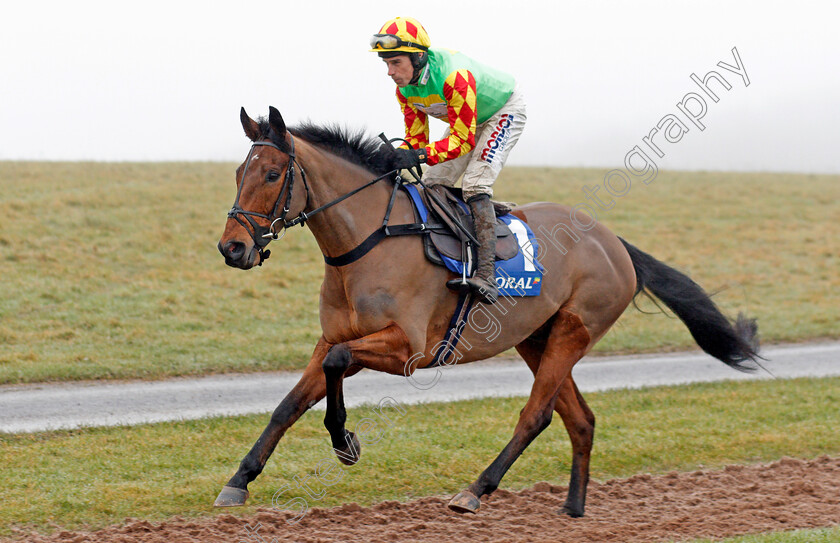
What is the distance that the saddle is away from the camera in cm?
557

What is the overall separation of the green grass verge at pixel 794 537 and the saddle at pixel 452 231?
2189mm

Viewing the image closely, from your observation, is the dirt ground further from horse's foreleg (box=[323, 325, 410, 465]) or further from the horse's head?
the horse's head

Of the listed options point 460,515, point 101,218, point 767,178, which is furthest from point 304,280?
point 767,178

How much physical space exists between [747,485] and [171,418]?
16.7 ft

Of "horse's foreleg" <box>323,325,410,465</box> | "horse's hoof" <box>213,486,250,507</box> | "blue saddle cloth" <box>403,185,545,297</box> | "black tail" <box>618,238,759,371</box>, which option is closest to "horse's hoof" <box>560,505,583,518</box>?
"blue saddle cloth" <box>403,185,545,297</box>

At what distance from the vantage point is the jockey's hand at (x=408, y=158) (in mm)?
5559

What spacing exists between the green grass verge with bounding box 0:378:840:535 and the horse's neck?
191 cm

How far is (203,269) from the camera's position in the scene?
53.1ft

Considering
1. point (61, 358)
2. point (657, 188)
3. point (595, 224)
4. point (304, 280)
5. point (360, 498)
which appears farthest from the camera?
point (657, 188)

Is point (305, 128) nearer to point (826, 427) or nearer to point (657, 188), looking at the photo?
point (826, 427)

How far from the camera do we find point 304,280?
16094 millimetres

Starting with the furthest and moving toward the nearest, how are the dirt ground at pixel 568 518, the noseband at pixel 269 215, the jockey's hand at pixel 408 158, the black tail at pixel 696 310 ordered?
1. the black tail at pixel 696 310
2. the jockey's hand at pixel 408 158
3. the dirt ground at pixel 568 518
4. the noseband at pixel 269 215

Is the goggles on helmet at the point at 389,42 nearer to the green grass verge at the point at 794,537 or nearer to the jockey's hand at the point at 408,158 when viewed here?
the jockey's hand at the point at 408,158

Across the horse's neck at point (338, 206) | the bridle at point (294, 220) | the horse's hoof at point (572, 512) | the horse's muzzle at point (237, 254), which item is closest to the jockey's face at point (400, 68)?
the bridle at point (294, 220)
